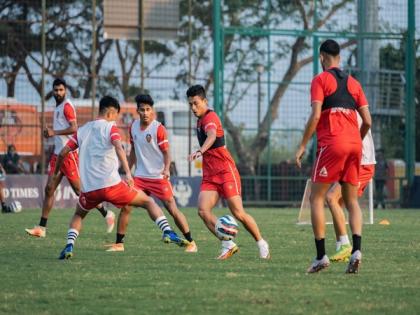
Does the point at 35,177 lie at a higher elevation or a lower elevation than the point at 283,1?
lower

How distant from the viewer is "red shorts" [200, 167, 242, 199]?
12711 mm

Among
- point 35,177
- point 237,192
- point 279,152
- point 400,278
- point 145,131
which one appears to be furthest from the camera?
point 279,152

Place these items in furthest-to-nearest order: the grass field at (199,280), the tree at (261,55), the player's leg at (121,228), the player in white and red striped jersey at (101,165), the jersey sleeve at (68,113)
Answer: the tree at (261,55), the jersey sleeve at (68,113), the player's leg at (121,228), the player in white and red striped jersey at (101,165), the grass field at (199,280)

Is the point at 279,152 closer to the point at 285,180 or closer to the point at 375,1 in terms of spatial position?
the point at 285,180

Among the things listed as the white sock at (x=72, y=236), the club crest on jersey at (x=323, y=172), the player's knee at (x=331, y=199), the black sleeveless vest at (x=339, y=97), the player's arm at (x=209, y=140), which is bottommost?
the white sock at (x=72, y=236)

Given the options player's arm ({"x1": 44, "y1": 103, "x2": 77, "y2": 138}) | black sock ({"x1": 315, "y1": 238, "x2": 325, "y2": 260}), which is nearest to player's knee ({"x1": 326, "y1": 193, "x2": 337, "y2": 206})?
black sock ({"x1": 315, "y1": 238, "x2": 325, "y2": 260})

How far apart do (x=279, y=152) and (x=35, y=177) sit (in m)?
6.46

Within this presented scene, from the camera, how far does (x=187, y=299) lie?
8555 mm

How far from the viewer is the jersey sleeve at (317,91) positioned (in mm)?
10445

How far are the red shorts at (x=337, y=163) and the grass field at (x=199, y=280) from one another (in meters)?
0.87

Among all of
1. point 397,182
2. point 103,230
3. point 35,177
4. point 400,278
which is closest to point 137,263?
point 400,278

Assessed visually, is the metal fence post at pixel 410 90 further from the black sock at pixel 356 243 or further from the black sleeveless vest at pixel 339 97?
the black sock at pixel 356 243

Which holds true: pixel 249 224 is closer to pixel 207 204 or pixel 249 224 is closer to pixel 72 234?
pixel 207 204

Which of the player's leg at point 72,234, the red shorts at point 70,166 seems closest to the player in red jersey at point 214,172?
the player's leg at point 72,234
